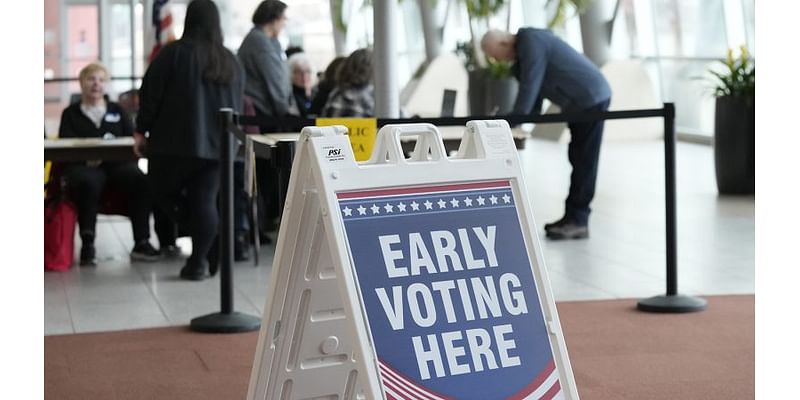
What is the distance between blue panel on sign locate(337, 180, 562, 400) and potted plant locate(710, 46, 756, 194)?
7608 millimetres

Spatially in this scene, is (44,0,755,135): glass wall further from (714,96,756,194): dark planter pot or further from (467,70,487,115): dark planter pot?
(714,96,756,194): dark planter pot

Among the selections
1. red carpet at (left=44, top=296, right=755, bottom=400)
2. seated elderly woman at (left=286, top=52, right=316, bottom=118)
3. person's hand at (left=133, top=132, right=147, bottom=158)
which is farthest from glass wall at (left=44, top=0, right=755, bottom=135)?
red carpet at (left=44, top=296, right=755, bottom=400)

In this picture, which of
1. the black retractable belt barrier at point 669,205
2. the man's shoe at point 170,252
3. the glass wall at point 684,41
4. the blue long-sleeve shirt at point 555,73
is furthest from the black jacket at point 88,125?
the glass wall at point 684,41

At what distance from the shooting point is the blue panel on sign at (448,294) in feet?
9.59

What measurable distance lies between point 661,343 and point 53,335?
2.45m

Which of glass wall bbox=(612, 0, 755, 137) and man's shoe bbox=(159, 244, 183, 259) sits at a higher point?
glass wall bbox=(612, 0, 755, 137)

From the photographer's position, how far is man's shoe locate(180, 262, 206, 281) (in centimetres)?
Answer: 658

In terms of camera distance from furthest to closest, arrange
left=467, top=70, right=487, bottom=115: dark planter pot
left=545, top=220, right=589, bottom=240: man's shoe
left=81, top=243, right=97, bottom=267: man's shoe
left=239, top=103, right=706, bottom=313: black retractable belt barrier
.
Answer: left=467, top=70, right=487, bottom=115: dark planter pot < left=545, top=220, right=589, bottom=240: man's shoe < left=81, top=243, right=97, bottom=267: man's shoe < left=239, top=103, right=706, bottom=313: black retractable belt barrier

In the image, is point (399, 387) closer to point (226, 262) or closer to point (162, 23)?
point (226, 262)

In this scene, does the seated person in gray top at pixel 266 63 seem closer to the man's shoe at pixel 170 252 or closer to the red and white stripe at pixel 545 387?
the man's shoe at pixel 170 252

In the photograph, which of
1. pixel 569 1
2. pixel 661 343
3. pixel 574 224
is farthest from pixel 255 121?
pixel 569 1

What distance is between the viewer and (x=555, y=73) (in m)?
8.09

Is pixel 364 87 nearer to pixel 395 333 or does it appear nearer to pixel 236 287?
pixel 236 287
